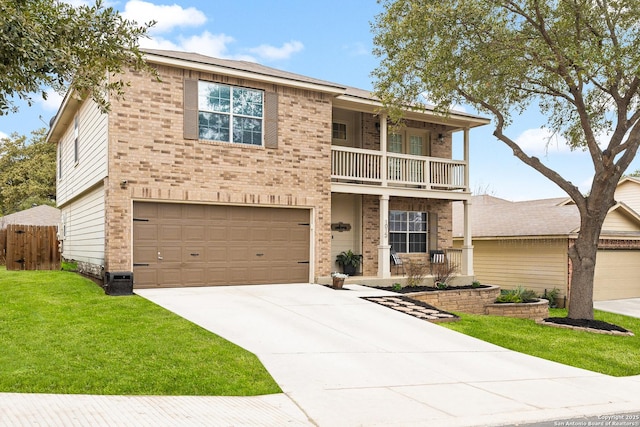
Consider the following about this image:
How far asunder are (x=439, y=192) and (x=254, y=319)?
1005 centimetres

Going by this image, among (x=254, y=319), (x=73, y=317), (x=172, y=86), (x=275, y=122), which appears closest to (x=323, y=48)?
A: (x=275, y=122)

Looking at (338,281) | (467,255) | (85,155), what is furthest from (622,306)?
(85,155)

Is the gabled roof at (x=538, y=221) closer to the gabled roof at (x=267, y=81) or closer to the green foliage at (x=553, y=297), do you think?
the green foliage at (x=553, y=297)

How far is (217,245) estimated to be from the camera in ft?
47.8

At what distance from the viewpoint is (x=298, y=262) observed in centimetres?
1579

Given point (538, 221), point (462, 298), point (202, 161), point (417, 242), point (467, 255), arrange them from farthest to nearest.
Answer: point (538, 221)
point (417, 242)
point (467, 255)
point (462, 298)
point (202, 161)

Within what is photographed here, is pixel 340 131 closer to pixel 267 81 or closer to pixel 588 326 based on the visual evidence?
pixel 267 81

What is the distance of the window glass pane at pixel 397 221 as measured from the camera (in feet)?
63.2

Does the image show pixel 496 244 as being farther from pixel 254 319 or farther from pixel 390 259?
pixel 254 319

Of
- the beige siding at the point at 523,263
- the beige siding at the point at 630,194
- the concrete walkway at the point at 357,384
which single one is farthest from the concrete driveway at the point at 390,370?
the beige siding at the point at 630,194

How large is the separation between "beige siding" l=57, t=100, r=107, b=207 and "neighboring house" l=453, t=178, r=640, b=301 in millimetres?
15576

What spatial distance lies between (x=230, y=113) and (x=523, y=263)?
1373 cm

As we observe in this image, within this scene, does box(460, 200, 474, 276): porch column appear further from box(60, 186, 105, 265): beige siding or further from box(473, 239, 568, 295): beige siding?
box(60, 186, 105, 265): beige siding

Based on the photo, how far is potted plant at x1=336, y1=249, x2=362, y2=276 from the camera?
17.9 metres
